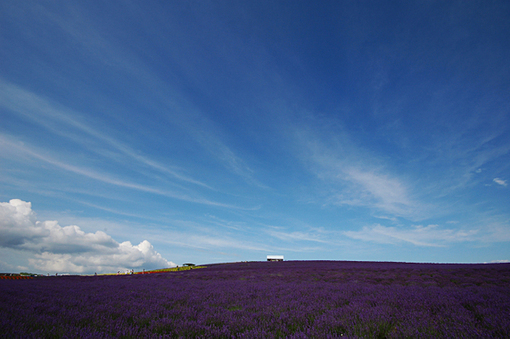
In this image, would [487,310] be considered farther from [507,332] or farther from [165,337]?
[165,337]

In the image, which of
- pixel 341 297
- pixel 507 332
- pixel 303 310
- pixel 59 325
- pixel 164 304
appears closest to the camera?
pixel 507 332

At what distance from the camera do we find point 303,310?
4582 mm

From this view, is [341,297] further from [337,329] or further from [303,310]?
[337,329]

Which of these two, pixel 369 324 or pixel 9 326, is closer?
pixel 369 324

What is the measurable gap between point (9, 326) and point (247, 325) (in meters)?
3.52

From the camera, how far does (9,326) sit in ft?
11.8

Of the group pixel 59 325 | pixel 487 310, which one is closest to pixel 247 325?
pixel 59 325

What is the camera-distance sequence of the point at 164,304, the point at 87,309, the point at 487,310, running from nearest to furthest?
the point at 487,310 → the point at 87,309 → the point at 164,304

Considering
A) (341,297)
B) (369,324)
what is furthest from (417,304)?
(369,324)

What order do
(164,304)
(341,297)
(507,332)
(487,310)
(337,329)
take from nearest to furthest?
(507,332)
(337,329)
(487,310)
(164,304)
(341,297)

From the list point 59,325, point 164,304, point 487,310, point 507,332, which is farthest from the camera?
point 164,304

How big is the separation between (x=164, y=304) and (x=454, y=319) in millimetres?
5524

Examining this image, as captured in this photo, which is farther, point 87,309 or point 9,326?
point 87,309

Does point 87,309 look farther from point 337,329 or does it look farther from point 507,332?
point 507,332
